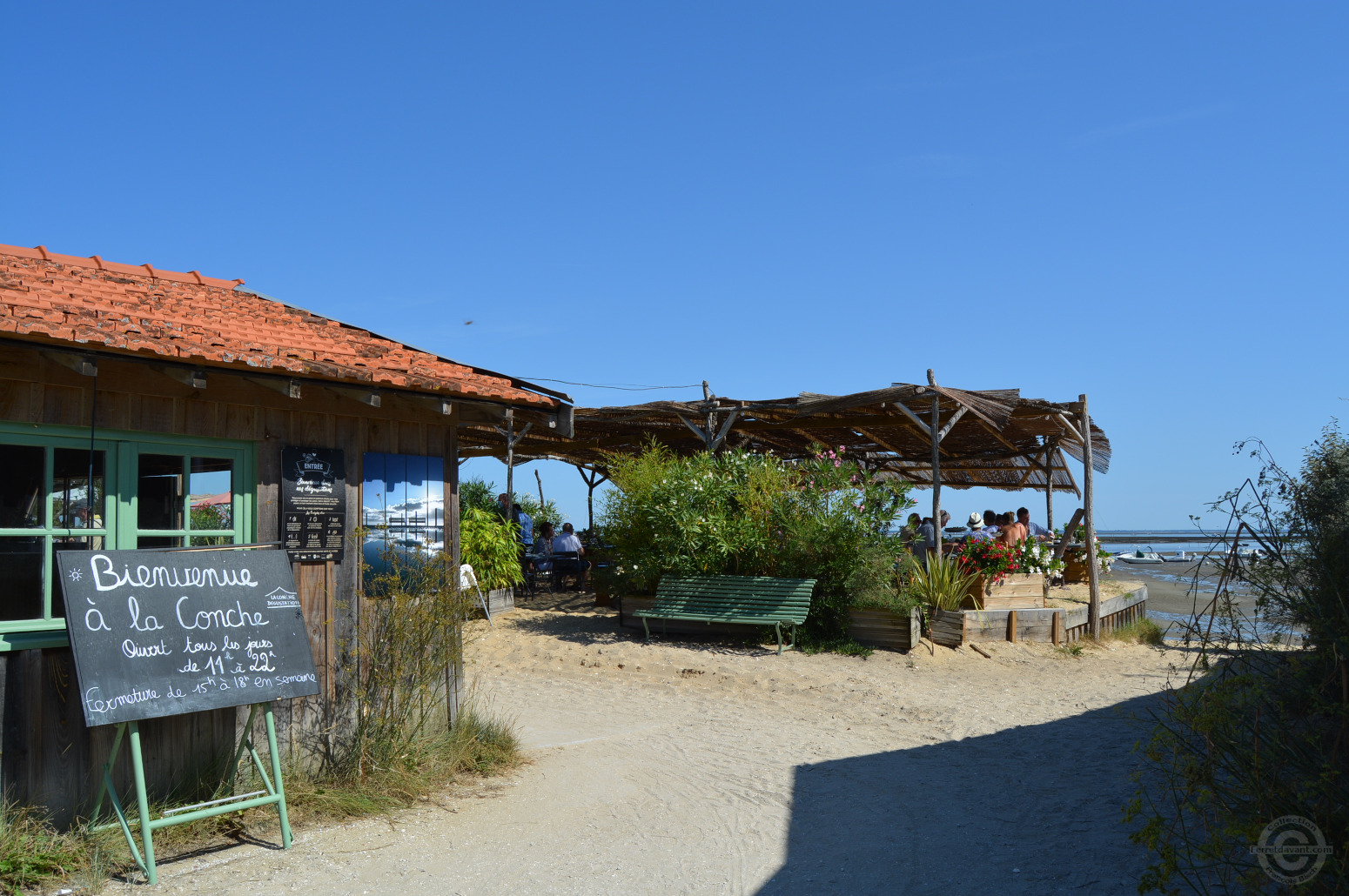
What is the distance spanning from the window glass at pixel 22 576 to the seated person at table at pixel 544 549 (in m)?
10.6

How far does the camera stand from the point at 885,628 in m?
10.2

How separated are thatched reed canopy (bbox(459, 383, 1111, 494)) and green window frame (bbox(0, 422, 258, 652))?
4.47m

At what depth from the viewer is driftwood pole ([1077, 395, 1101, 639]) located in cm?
1168

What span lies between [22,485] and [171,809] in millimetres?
1682

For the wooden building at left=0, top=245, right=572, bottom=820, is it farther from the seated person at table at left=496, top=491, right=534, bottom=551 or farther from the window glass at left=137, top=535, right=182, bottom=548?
the seated person at table at left=496, top=491, right=534, bottom=551

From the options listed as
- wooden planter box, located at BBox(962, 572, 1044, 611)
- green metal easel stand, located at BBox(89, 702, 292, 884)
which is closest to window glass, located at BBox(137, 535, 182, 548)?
green metal easel stand, located at BBox(89, 702, 292, 884)

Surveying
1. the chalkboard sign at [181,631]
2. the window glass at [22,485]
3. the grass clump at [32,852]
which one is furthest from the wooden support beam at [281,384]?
the grass clump at [32,852]

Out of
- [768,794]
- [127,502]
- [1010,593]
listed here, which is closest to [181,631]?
[127,502]

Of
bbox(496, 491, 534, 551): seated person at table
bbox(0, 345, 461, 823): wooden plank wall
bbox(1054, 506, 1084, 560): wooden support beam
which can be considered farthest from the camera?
bbox(496, 491, 534, 551): seated person at table

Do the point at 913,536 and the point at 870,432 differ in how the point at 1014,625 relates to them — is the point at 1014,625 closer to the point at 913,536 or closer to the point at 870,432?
the point at 913,536

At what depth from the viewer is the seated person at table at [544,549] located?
15294 millimetres

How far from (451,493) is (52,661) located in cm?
232

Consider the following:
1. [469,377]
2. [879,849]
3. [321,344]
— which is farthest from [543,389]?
[879,849]

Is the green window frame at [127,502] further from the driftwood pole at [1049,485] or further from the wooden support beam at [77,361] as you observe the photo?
the driftwood pole at [1049,485]
